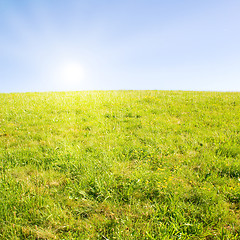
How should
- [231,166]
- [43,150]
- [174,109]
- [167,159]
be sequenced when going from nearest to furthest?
1. [231,166]
2. [167,159]
3. [43,150]
4. [174,109]

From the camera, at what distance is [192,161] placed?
5.67 meters

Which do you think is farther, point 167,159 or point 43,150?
point 43,150

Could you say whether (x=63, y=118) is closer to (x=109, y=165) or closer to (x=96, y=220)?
(x=109, y=165)

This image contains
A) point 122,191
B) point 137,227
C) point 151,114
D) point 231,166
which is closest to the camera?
point 137,227

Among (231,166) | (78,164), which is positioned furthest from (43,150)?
(231,166)

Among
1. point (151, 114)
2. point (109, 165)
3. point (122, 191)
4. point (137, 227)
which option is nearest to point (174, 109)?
point (151, 114)

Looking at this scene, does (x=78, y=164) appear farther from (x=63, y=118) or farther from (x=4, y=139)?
(x=63, y=118)

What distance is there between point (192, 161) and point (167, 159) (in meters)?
0.81

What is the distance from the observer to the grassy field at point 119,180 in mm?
3377

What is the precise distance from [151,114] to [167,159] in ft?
17.1

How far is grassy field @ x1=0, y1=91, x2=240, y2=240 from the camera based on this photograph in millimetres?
3377

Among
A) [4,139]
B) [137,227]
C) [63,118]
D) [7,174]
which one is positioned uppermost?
[63,118]

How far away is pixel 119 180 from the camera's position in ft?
15.1

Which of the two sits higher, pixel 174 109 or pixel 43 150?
pixel 174 109
